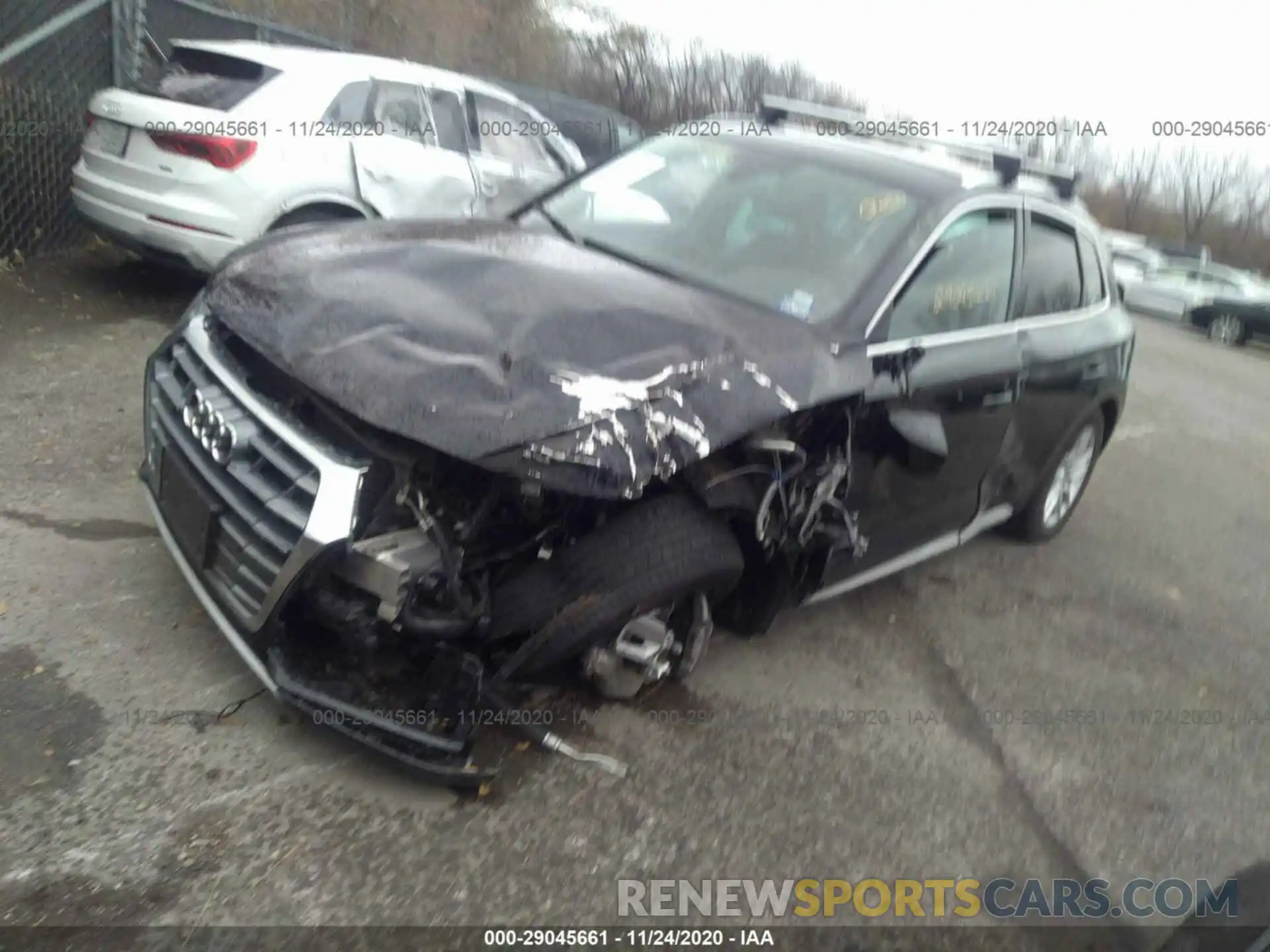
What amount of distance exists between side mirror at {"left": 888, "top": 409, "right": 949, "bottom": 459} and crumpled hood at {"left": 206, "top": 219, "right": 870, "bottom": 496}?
0.76ft

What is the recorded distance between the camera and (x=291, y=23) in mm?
13844

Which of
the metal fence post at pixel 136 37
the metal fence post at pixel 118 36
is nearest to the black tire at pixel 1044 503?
the metal fence post at pixel 118 36

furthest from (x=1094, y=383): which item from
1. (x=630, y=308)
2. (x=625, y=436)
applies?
(x=625, y=436)

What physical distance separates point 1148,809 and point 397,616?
253 centimetres

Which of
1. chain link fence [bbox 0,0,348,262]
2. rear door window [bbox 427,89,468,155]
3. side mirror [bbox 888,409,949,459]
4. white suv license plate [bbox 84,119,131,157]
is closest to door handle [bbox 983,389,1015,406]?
side mirror [bbox 888,409,949,459]

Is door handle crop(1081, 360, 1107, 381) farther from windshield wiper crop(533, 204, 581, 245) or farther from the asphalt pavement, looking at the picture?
windshield wiper crop(533, 204, 581, 245)

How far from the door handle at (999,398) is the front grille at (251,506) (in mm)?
2562

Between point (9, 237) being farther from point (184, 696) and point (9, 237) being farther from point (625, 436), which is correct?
point (625, 436)

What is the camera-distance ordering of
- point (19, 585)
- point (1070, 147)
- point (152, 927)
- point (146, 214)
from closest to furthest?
point (152, 927)
point (19, 585)
point (146, 214)
point (1070, 147)

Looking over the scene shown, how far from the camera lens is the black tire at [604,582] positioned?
2.86 metres

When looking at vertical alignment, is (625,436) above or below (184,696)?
above

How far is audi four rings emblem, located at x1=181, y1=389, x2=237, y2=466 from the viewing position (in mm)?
2936

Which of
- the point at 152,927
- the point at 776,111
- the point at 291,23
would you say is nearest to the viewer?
the point at 152,927

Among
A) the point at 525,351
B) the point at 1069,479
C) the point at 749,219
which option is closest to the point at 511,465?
the point at 525,351
